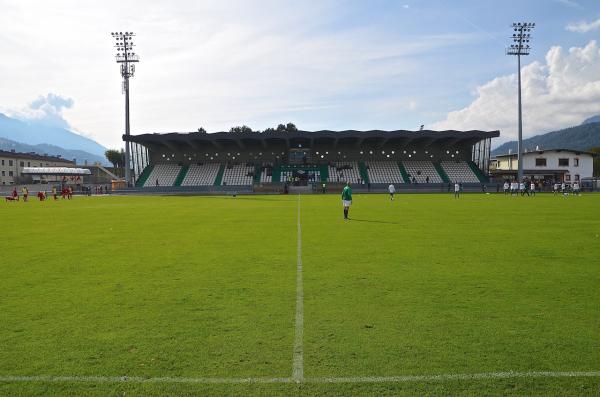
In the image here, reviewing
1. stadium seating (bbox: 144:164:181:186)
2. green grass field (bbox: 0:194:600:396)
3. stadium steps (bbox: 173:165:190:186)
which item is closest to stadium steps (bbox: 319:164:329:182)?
stadium steps (bbox: 173:165:190:186)

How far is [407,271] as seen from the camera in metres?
8.90

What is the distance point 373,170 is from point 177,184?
28.9m

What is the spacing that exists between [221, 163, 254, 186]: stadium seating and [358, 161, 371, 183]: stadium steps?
52.8ft

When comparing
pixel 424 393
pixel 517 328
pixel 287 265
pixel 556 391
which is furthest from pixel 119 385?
pixel 287 265

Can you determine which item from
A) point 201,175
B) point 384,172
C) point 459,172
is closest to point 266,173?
point 201,175

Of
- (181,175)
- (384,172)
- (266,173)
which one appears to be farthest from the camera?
(266,173)

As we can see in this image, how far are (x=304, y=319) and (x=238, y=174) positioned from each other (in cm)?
6475

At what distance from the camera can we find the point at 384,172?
69375 millimetres

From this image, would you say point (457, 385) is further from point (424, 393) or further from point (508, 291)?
point (508, 291)

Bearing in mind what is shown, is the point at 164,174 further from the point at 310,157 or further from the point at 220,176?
the point at 310,157

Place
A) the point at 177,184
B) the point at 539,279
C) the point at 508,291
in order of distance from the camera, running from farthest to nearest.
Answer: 1. the point at 177,184
2. the point at 539,279
3. the point at 508,291

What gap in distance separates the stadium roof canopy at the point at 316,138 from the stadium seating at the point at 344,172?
3.08m

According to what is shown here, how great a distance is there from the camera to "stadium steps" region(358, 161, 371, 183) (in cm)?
6793

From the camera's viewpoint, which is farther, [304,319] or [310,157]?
[310,157]
